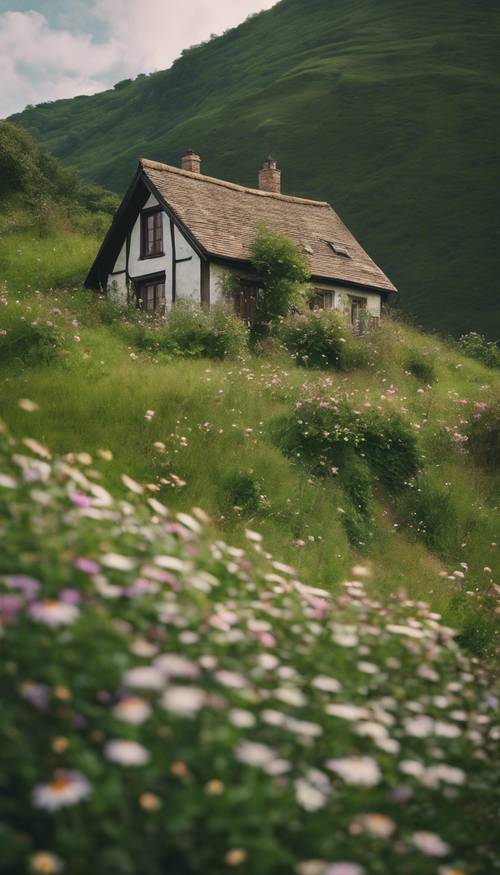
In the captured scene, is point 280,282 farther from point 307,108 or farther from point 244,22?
point 244,22

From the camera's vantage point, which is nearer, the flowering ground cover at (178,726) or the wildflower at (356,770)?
the flowering ground cover at (178,726)

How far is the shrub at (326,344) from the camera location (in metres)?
19.9

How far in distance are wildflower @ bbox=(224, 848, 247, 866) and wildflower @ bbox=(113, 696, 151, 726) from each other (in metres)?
0.53

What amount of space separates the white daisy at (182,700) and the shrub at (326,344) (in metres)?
→ 17.0

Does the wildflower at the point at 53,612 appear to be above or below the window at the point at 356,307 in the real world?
below

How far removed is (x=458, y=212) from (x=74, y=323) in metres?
42.4

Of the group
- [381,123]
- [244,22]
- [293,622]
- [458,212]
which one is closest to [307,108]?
[381,123]

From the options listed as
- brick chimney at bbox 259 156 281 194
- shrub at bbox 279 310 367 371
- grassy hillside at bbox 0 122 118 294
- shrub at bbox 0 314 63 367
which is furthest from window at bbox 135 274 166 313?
shrub at bbox 0 314 63 367

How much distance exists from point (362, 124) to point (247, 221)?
165 ft

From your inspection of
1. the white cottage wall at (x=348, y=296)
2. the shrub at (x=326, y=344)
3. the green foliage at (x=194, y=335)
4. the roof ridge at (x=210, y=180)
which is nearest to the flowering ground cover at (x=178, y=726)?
the green foliage at (x=194, y=335)

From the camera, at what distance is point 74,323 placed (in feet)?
55.0

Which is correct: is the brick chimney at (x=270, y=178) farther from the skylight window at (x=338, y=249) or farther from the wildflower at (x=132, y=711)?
the wildflower at (x=132, y=711)

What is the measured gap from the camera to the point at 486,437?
15125 mm

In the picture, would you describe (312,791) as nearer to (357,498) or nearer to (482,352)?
(357,498)
